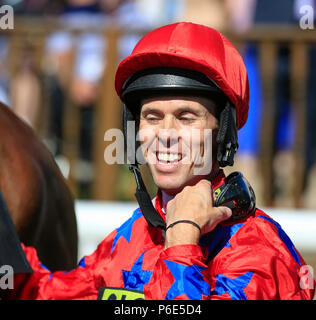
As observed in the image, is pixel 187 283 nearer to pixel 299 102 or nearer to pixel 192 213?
pixel 192 213

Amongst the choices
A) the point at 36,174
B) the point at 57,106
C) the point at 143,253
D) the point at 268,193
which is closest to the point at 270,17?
the point at 268,193

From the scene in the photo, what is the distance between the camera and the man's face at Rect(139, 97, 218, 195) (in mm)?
1975

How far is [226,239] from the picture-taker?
1.91 m

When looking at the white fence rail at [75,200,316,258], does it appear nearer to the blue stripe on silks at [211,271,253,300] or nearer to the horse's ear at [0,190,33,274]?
the horse's ear at [0,190,33,274]

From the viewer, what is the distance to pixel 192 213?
1840mm

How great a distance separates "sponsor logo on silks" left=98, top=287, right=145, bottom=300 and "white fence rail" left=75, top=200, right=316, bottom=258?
2.23m

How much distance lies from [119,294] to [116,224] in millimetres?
2319

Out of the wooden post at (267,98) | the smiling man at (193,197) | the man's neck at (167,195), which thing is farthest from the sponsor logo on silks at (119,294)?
the wooden post at (267,98)

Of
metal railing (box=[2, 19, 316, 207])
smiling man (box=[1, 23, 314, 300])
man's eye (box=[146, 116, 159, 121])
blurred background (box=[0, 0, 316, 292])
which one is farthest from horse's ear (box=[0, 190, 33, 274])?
metal railing (box=[2, 19, 316, 207])

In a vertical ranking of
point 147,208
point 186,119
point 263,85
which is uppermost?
point 263,85

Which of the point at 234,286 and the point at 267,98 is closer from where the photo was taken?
the point at 234,286

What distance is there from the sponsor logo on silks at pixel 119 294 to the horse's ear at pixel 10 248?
0.34 m

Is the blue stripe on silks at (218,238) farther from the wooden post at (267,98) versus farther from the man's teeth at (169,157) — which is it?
the wooden post at (267,98)

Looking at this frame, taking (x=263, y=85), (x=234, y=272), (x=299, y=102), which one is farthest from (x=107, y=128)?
(x=234, y=272)
